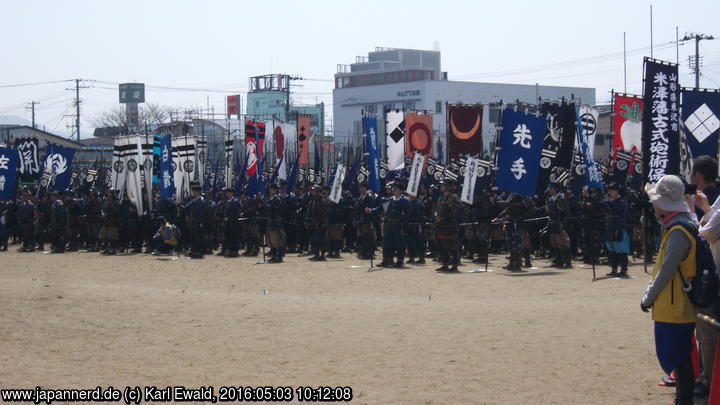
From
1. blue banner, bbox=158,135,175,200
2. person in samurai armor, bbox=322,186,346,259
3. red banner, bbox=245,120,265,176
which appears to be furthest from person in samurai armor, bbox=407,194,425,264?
blue banner, bbox=158,135,175,200

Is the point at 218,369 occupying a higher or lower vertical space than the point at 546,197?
lower

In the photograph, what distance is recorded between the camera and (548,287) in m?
14.3

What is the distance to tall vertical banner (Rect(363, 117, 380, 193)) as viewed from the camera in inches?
801

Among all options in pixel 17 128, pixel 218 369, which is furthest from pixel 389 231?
pixel 17 128

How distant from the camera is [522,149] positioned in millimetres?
16812

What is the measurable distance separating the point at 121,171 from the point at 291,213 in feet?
17.1

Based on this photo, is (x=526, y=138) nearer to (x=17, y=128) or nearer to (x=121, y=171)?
(x=121, y=171)

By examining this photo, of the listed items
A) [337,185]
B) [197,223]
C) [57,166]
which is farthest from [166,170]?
[57,166]

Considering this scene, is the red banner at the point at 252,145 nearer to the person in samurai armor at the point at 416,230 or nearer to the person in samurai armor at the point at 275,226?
the person in samurai armor at the point at 275,226

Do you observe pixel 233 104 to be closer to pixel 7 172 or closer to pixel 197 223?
pixel 7 172

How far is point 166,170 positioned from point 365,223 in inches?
235

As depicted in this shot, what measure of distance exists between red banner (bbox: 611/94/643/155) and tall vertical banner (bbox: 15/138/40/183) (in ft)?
59.2

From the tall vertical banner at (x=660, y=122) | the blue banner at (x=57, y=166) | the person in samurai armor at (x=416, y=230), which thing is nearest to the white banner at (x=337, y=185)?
the person in samurai armor at (x=416, y=230)

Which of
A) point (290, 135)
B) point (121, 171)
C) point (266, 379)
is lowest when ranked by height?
point (266, 379)
